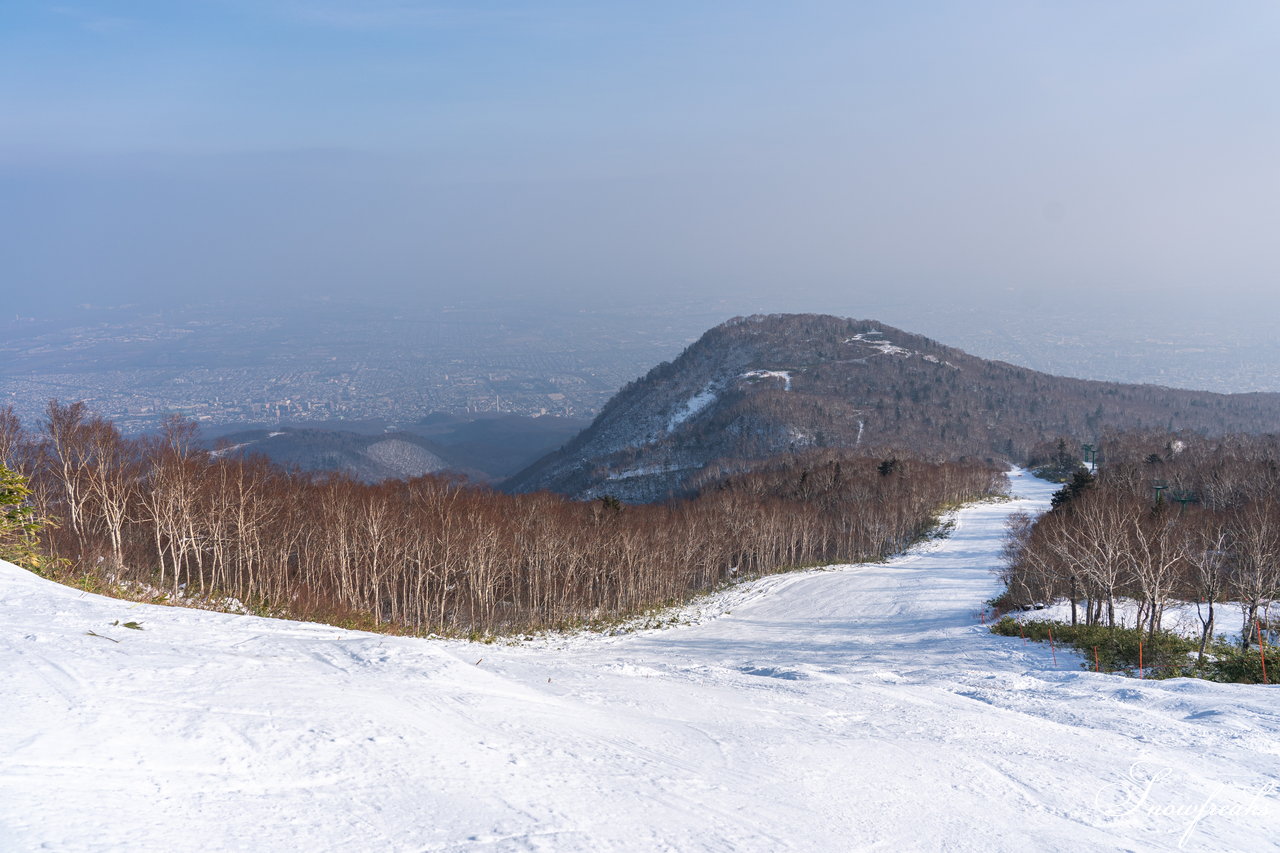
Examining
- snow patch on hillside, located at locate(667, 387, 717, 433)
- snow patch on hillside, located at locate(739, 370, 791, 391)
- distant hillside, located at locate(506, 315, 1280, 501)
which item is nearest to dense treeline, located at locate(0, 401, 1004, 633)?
distant hillside, located at locate(506, 315, 1280, 501)

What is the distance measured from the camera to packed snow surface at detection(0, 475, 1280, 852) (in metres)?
5.77

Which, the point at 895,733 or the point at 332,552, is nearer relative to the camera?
the point at 895,733

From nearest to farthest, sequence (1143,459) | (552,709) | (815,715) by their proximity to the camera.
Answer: (552,709) → (815,715) → (1143,459)

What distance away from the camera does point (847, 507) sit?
234 ft

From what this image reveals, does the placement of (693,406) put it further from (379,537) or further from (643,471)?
(379,537)

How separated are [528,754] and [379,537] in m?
32.6

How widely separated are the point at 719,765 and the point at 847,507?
66.1 metres

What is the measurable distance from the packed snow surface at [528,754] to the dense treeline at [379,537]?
37.1ft

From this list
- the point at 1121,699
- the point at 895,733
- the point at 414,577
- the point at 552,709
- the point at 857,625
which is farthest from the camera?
the point at 414,577

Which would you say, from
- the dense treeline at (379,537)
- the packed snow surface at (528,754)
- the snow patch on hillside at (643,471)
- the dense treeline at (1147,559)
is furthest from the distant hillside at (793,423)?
the packed snow surface at (528,754)

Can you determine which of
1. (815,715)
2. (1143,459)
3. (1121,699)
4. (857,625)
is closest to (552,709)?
(815,715)

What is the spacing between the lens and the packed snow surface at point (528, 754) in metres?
5.77

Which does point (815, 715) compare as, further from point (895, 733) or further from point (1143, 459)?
point (1143, 459)

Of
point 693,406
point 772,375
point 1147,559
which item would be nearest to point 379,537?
point 1147,559
